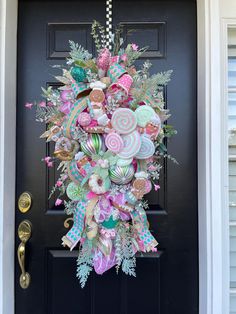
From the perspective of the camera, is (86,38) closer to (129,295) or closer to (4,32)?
(4,32)

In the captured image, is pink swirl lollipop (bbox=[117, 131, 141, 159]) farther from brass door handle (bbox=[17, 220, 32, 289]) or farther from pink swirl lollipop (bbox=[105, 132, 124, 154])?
brass door handle (bbox=[17, 220, 32, 289])

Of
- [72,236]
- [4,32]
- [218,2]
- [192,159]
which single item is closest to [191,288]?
[192,159]

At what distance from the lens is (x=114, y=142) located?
87cm

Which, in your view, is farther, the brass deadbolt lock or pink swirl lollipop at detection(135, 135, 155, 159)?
the brass deadbolt lock

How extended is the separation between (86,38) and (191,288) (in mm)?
1295

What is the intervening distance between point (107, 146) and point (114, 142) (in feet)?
0.09

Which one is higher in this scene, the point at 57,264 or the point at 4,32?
the point at 4,32

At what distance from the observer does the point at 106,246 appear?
3.03ft

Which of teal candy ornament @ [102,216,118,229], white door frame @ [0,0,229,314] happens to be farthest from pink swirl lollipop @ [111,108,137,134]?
white door frame @ [0,0,229,314]

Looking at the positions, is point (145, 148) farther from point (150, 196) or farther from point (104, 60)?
point (150, 196)

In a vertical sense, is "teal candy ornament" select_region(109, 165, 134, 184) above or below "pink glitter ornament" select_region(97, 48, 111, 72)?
below

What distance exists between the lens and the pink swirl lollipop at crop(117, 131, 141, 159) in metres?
0.87

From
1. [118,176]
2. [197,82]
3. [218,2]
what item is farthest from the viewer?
[197,82]

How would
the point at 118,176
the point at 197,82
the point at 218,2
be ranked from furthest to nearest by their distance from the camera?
the point at 197,82, the point at 218,2, the point at 118,176
